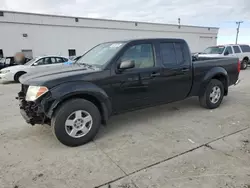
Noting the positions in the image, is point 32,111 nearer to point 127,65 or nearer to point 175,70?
point 127,65

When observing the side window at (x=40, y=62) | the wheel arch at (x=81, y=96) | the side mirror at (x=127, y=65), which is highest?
the side window at (x=40, y=62)

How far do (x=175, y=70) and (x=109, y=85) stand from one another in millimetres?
1651

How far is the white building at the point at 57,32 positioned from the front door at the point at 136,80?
18.6m

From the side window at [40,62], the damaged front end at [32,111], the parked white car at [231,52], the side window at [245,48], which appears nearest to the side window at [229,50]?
the parked white car at [231,52]

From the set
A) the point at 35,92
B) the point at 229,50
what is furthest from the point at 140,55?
the point at 229,50

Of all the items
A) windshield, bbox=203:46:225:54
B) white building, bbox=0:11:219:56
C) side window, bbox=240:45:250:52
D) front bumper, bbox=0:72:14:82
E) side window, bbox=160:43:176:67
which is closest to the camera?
side window, bbox=160:43:176:67

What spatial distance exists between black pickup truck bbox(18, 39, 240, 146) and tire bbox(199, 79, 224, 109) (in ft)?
0.08

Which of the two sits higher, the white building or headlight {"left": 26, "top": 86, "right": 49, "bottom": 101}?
the white building

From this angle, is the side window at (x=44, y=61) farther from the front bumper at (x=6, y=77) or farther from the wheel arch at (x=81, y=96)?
the wheel arch at (x=81, y=96)

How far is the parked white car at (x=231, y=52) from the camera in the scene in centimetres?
1376

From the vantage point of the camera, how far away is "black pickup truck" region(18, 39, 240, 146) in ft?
10.5

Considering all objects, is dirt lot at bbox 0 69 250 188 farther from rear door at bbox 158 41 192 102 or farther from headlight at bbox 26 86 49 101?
headlight at bbox 26 86 49 101

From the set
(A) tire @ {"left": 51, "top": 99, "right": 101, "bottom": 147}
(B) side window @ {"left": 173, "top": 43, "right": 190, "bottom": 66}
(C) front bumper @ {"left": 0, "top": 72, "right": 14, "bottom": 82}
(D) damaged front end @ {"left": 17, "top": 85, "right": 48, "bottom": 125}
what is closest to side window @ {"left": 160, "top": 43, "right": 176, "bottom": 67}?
(B) side window @ {"left": 173, "top": 43, "right": 190, "bottom": 66}

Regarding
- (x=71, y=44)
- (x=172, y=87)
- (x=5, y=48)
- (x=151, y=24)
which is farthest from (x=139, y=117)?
(x=151, y=24)
